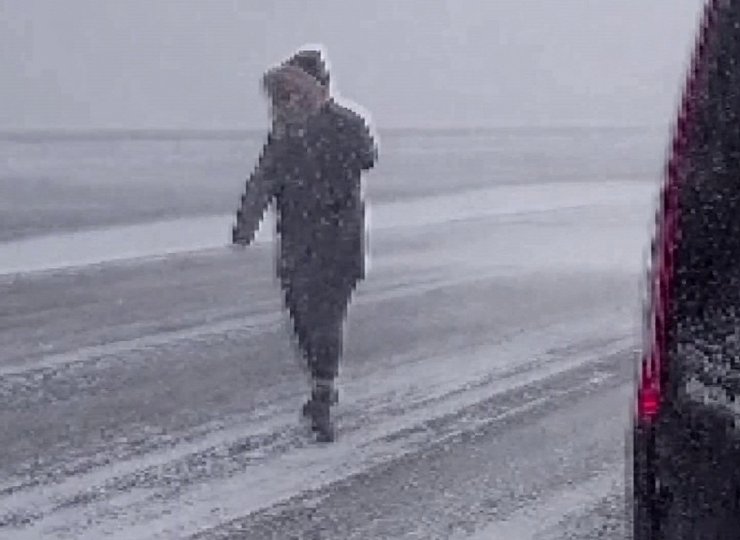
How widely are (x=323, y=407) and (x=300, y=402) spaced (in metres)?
0.73

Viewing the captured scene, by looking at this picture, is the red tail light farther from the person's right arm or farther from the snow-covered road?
the person's right arm

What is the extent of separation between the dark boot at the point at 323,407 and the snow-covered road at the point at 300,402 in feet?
0.29

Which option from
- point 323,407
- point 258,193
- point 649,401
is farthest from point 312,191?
point 649,401

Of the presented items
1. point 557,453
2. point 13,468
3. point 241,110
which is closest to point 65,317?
point 13,468

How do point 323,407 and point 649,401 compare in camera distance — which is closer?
point 649,401

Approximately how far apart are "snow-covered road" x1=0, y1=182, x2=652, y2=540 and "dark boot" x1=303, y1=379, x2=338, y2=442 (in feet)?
0.29

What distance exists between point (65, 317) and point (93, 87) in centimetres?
2660

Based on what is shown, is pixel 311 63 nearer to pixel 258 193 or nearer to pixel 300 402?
pixel 258 193

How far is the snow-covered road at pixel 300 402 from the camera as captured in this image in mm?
5566

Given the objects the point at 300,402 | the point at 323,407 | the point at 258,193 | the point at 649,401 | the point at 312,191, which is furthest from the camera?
the point at 300,402

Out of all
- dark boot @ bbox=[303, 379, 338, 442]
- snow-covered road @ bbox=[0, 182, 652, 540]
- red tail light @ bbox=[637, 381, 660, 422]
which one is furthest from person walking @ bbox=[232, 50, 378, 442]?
red tail light @ bbox=[637, 381, 660, 422]

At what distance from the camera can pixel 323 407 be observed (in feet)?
21.7

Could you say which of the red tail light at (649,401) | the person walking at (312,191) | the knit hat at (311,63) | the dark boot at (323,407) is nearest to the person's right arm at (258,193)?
the person walking at (312,191)

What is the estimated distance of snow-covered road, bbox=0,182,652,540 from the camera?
219 inches
